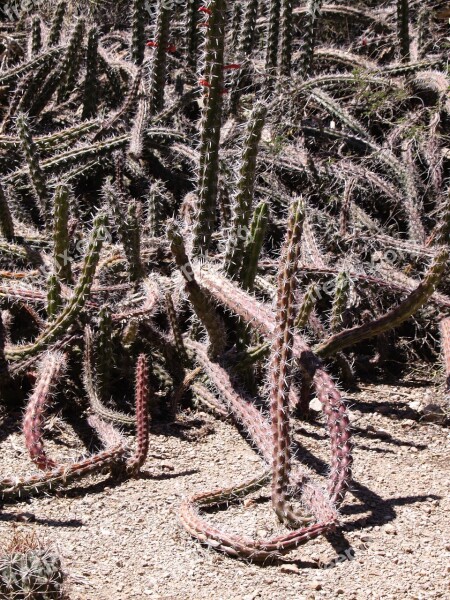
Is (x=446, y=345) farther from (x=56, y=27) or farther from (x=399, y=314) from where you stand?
(x=56, y=27)

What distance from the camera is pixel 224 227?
4.63 metres

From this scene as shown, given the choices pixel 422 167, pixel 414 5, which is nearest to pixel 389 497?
pixel 422 167

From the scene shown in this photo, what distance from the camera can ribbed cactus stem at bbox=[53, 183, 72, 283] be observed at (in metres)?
3.81

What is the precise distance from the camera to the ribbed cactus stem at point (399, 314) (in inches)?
137

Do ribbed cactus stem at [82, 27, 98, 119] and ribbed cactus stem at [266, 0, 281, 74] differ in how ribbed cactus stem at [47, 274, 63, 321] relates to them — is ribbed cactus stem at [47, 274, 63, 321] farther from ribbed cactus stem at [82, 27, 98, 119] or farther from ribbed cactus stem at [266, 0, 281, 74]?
ribbed cactus stem at [266, 0, 281, 74]

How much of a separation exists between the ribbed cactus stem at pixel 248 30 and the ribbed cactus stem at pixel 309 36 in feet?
1.18

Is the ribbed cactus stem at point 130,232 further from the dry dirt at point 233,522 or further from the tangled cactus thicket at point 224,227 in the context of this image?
the dry dirt at point 233,522

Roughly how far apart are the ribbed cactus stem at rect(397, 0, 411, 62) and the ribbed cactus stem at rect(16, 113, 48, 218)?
2779 mm

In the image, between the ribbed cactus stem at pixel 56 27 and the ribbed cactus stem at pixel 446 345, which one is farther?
the ribbed cactus stem at pixel 56 27

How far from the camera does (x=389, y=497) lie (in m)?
3.32

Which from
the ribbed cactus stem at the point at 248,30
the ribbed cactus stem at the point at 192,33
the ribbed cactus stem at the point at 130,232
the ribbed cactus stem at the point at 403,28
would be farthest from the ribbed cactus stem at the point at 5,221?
the ribbed cactus stem at the point at 403,28

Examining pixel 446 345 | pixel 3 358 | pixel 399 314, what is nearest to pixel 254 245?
pixel 399 314

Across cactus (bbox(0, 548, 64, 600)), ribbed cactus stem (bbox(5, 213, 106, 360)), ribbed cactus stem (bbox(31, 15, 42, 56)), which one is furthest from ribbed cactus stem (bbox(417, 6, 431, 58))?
cactus (bbox(0, 548, 64, 600))

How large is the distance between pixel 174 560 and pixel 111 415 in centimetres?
94
